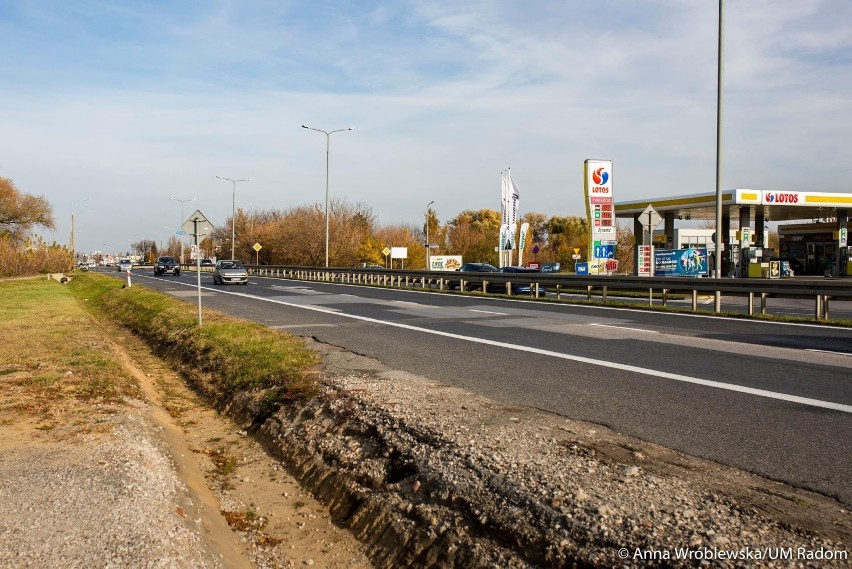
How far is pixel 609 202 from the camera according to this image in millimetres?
34469

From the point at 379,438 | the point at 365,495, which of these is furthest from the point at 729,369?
the point at 365,495

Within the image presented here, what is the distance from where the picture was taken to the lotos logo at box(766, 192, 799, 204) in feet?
137

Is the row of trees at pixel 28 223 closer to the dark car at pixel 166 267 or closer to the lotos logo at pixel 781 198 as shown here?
the dark car at pixel 166 267

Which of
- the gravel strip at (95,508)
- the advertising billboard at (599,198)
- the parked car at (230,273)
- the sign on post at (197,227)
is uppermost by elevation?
the advertising billboard at (599,198)

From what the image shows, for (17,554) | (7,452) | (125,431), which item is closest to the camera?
(17,554)

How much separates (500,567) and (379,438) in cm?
282

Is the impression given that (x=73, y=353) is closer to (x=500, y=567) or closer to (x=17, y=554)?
(x=17, y=554)

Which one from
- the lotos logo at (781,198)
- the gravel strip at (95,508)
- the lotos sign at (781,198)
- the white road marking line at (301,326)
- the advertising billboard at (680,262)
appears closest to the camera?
the gravel strip at (95,508)

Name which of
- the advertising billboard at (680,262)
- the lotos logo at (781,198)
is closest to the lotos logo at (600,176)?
the advertising billboard at (680,262)

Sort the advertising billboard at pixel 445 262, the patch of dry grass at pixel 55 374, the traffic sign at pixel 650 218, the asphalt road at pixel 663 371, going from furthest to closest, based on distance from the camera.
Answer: the advertising billboard at pixel 445 262
the traffic sign at pixel 650 218
the patch of dry grass at pixel 55 374
the asphalt road at pixel 663 371

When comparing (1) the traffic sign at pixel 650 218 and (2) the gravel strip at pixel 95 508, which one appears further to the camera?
(1) the traffic sign at pixel 650 218

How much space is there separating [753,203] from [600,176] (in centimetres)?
1281

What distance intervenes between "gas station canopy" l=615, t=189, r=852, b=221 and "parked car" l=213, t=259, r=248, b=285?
26.4 metres

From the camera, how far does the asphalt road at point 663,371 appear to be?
6012 millimetres
